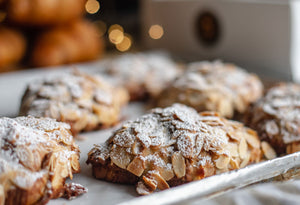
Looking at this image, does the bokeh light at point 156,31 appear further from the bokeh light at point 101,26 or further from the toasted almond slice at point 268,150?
the toasted almond slice at point 268,150

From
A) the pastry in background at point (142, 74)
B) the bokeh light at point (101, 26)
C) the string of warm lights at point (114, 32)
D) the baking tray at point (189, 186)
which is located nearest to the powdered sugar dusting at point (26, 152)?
the baking tray at point (189, 186)

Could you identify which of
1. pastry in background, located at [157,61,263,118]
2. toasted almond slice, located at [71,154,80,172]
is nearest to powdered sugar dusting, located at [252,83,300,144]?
pastry in background, located at [157,61,263,118]

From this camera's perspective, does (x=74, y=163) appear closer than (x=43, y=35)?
Yes

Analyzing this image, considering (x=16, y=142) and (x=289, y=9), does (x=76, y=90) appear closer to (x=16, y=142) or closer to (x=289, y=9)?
(x=16, y=142)

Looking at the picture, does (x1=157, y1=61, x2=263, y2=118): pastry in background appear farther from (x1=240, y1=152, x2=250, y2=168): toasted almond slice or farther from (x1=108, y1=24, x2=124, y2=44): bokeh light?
(x1=108, y1=24, x2=124, y2=44): bokeh light

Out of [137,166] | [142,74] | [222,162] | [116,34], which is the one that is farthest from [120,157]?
[116,34]

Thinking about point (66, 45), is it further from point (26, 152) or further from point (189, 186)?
point (189, 186)
